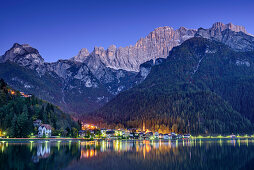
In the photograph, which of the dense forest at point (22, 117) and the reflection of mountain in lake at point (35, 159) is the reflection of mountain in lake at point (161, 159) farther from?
the dense forest at point (22, 117)

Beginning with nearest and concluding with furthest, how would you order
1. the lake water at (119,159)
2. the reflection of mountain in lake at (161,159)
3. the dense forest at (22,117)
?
the lake water at (119,159) → the reflection of mountain in lake at (161,159) → the dense forest at (22,117)

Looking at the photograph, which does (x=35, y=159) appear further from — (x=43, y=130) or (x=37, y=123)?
(x=37, y=123)

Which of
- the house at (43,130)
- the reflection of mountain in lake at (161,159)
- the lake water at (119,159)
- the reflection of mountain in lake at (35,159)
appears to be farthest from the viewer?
the house at (43,130)

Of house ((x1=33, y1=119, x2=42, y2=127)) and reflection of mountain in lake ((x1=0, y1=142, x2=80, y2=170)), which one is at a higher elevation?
house ((x1=33, y1=119, x2=42, y2=127))

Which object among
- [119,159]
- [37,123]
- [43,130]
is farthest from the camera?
[37,123]

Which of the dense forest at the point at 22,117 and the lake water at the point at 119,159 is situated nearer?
the lake water at the point at 119,159

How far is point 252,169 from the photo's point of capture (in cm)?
4525

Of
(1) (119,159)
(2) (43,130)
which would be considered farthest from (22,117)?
(1) (119,159)

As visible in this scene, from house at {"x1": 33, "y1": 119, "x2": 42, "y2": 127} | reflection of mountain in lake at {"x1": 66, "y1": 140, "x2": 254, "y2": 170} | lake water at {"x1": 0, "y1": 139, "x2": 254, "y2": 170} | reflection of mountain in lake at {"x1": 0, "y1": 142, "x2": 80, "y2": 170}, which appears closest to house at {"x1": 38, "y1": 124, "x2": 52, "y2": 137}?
house at {"x1": 33, "y1": 119, "x2": 42, "y2": 127}

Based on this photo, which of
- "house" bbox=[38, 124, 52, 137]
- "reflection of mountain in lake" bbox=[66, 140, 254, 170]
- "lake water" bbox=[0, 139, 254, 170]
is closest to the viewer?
"lake water" bbox=[0, 139, 254, 170]

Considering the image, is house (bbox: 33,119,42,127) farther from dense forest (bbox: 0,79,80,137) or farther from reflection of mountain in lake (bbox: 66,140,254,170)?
reflection of mountain in lake (bbox: 66,140,254,170)

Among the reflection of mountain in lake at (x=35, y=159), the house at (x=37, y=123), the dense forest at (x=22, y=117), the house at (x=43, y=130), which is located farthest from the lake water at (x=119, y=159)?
the house at (x=37, y=123)

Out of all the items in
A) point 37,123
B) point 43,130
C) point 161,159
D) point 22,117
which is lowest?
point 161,159

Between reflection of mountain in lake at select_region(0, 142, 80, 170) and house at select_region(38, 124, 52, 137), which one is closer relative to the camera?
reflection of mountain in lake at select_region(0, 142, 80, 170)
